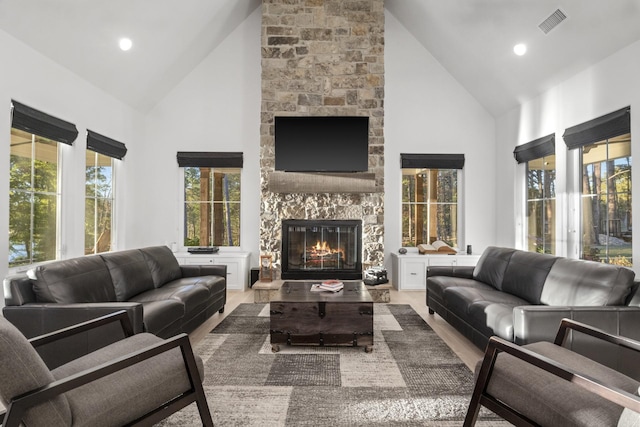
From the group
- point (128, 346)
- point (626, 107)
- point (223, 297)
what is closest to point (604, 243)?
point (626, 107)

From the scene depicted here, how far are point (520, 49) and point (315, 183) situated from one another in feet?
9.77

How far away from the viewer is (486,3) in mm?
4398

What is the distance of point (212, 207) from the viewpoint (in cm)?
641

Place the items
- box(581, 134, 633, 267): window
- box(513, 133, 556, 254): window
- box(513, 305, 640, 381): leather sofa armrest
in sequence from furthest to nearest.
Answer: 1. box(513, 133, 556, 254): window
2. box(581, 134, 633, 267): window
3. box(513, 305, 640, 381): leather sofa armrest

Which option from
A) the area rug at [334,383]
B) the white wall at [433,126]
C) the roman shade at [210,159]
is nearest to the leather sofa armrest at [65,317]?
the area rug at [334,383]

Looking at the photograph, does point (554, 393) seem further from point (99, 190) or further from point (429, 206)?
point (99, 190)

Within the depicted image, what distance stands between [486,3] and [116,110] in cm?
477

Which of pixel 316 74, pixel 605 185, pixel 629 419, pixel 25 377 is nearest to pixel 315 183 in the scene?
pixel 316 74

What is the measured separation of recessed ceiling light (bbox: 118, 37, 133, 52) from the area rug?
132 inches

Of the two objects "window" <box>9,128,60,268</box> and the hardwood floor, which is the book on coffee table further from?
"window" <box>9,128,60,268</box>

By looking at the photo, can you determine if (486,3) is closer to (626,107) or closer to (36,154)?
(626,107)

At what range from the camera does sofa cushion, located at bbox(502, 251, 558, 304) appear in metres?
3.37

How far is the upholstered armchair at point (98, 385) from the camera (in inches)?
55.6

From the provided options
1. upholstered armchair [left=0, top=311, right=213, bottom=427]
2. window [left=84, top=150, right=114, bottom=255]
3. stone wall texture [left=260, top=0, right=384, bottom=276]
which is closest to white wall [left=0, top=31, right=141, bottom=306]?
window [left=84, top=150, right=114, bottom=255]
